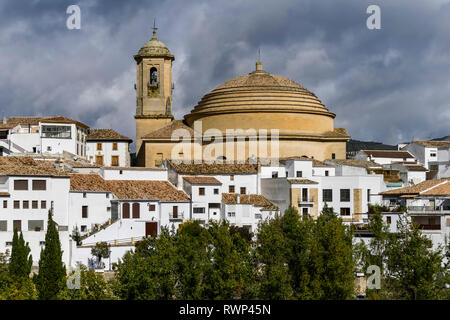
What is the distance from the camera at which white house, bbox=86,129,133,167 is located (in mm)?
67500

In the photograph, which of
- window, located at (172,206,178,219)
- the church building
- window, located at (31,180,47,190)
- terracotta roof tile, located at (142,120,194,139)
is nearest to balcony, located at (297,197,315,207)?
window, located at (172,206,178,219)

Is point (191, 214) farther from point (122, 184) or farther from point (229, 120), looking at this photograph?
point (229, 120)

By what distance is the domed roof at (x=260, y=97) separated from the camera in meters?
62.4

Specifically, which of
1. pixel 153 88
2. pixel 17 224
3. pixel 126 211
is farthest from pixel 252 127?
pixel 17 224

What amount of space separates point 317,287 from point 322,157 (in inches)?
1187

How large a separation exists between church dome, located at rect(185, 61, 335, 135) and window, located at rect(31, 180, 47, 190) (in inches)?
766

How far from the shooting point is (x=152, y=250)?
4000 cm

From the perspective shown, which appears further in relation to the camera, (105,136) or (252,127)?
(105,136)

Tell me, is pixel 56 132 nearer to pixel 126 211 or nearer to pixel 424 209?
pixel 126 211

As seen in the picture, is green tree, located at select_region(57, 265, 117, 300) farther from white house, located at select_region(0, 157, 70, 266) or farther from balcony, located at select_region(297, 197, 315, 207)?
balcony, located at select_region(297, 197, 315, 207)

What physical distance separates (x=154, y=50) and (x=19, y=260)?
3399cm

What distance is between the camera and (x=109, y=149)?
68.0 metres

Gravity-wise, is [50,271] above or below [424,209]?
below
